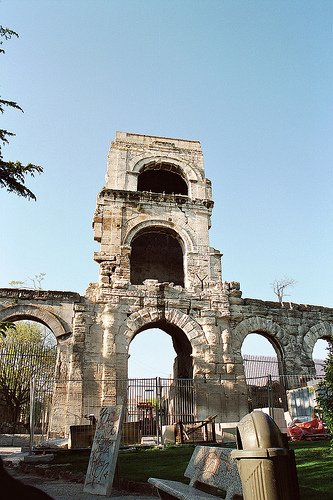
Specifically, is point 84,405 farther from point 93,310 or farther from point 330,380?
point 330,380

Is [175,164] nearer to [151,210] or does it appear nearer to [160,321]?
[151,210]

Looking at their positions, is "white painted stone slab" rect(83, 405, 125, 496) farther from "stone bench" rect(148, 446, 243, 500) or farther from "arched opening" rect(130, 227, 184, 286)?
"arched opening" rect(130, 227, 184, 286)

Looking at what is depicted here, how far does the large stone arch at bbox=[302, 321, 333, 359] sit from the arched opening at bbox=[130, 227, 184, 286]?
246 inches

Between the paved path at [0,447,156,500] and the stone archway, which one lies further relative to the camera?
the stone archway

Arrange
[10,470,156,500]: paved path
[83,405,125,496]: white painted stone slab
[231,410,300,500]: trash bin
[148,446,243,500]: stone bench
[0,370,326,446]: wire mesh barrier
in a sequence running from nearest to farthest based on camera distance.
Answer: [231,410,300,500]: trash bin < [148,446,243,500]: stone bench < [10,470,156,500]: paved path < [83,405,125,496]: white painted stone slab < [0,370,326,446]: wire mesh barrier

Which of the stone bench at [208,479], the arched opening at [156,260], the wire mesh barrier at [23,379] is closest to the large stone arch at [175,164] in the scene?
the arched opening at [156,260]

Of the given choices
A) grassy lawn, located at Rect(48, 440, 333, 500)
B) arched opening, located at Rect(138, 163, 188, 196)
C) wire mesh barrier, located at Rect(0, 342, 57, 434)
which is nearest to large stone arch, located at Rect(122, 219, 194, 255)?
arched opening, located at Rect(138, 163, 188, 196)

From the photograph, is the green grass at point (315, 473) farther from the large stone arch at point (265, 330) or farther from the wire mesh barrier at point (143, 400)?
the large stone arch at point (265, 330)

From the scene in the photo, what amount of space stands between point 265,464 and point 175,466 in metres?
5.23

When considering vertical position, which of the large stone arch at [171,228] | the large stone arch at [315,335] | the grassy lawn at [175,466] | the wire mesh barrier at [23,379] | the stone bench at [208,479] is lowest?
the grassy lawn at [175,466]

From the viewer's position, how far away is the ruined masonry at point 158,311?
43.1ft

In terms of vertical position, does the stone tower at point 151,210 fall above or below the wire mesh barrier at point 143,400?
above

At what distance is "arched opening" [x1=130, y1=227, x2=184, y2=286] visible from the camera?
1956cm

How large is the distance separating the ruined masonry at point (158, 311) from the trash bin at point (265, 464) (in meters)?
10.1
